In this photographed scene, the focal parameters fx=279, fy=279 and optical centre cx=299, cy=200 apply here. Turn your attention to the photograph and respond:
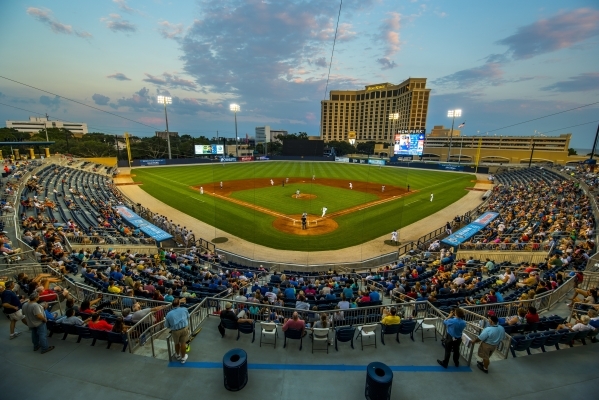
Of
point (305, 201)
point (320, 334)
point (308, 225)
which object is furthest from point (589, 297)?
point (305, 201)

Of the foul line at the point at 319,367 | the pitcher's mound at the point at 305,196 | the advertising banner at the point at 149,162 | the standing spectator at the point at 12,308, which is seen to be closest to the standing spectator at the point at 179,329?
the foul line at the point at 319,367

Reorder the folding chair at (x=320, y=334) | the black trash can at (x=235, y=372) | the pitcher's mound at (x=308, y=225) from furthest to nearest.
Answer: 1. the pitcher's mound at (x=308, y=225)
2. the folding chair at (x=320, y=334)
3. the black trash can at (x=235, y=372)

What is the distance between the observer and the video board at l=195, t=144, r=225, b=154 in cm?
7675

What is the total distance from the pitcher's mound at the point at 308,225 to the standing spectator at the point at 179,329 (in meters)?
16.4

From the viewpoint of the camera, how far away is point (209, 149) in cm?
7788

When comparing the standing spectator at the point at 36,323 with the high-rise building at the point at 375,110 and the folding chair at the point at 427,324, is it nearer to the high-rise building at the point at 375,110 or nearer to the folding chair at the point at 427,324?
the folding chair at the point at 427,324

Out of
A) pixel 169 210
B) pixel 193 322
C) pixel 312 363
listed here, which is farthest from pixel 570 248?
pixel 169 210

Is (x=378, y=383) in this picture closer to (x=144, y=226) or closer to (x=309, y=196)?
(x=144, y=226)

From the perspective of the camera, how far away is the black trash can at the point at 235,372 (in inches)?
217

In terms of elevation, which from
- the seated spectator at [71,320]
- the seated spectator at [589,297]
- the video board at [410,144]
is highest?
the video board at [410,144]

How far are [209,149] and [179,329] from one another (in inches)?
3027

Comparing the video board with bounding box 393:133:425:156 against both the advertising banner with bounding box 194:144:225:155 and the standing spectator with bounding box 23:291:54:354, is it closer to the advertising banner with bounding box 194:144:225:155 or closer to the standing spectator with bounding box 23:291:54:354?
the advertising banner with bounding box 194:144:225:155

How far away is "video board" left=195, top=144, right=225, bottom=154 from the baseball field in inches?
1093

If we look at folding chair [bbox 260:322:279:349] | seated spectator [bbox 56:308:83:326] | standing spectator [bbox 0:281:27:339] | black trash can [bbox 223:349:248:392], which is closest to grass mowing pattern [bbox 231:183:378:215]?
folding chair [bbox 260:322:279:349]
